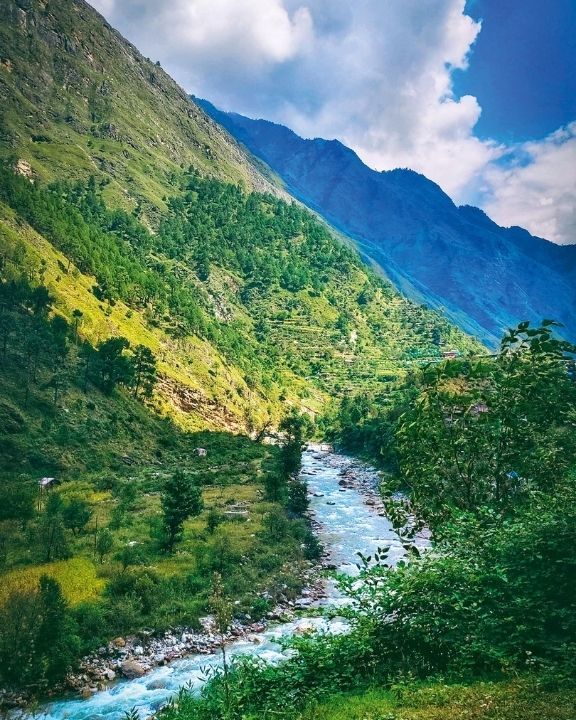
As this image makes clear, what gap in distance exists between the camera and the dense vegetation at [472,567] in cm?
982

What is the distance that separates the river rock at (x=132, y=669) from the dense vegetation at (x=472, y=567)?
11051 mm

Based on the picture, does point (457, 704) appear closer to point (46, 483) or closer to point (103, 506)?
point (103, 506)

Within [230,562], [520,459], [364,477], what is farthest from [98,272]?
[520,459]

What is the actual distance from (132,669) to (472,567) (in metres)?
21.8

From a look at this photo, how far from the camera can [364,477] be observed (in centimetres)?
8912

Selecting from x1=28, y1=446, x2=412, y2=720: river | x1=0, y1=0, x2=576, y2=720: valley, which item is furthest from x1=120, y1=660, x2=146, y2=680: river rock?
x1=28, y1=446, x2=412, y2=720: river

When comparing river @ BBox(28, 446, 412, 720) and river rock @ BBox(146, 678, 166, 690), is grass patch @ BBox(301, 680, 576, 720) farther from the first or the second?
river rock @ BBox(146, 678, 166, 690)

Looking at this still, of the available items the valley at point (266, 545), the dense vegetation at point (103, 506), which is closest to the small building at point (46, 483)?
the dense vegetation at point (103, 506)

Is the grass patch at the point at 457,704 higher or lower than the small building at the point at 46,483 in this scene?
higher

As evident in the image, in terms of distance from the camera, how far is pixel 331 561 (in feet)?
141

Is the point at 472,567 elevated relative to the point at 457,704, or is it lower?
elevated

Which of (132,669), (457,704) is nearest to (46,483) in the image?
(132,669)

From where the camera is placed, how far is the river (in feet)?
73.7

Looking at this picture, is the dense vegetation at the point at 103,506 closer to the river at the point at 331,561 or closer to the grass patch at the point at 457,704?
the river at the point at 331,561
